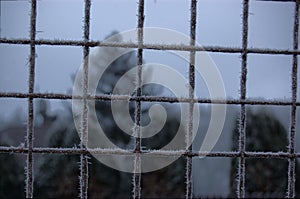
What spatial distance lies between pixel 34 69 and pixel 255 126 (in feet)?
22.9

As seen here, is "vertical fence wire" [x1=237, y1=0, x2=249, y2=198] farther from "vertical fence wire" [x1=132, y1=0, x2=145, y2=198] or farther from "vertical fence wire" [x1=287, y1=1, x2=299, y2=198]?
"vertical fence wire" [x1=132, y1=0, x2=145, y2=198]

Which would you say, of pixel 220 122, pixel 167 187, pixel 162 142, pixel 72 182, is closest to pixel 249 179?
pixel 167 187

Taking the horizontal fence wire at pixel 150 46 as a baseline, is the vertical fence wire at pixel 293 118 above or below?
below

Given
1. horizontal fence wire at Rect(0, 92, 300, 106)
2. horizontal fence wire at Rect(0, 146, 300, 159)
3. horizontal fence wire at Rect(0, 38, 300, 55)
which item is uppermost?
horizontal fence wire at Rect(0, 38, 300, 55)

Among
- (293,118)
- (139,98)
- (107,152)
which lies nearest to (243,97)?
(293,118)

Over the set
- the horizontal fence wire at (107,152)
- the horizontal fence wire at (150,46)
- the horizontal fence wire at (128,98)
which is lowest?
the horizontal fence wire at (107,152)

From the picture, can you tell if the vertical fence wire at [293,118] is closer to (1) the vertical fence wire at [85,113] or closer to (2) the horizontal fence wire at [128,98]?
(2) the horizontal fence wire at [128,98]

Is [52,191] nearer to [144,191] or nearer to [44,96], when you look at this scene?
[144,191]

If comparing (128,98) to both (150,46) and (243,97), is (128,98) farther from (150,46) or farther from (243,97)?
(243,97)

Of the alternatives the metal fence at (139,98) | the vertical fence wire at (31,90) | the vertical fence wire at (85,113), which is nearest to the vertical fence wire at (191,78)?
the metal fence at (139,98)

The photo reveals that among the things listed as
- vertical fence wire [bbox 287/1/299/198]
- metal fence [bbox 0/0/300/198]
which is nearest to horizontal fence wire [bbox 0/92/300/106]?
metal fence [bbox 0/0/300/198]

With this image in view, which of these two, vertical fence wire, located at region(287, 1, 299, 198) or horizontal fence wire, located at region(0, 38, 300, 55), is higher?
horizontal fence wire, located at region(0, 38, 300, 55)

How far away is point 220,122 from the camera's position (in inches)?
61.4

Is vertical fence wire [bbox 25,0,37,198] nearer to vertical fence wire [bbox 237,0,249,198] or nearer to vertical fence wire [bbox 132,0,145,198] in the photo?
vertical fence wire [bbox 132,0,145,198]
